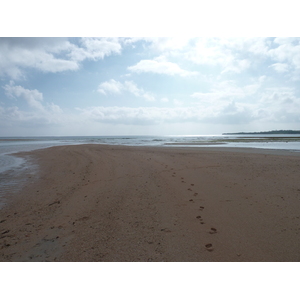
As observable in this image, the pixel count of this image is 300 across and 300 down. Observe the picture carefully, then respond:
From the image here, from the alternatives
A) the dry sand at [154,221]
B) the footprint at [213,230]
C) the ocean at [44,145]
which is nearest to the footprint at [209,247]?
the dry sand at [154,221]

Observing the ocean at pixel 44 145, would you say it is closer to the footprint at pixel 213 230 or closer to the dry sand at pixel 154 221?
the dry sand at pixel 154 221

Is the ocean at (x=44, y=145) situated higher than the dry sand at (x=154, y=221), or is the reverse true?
the ocean at (x=44, y=145)

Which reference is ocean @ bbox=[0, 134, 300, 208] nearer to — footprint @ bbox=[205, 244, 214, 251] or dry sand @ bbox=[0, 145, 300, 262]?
dry sand @ bbox=[0, 145, 300, 262]

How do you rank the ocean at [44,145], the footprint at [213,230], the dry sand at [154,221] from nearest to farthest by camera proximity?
the dry sand at [154,221], the footprint at [213,230], the ocean at [44,145]

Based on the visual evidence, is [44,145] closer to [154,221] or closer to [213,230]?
[154,221]

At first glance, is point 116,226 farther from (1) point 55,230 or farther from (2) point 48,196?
(2) point 48,196

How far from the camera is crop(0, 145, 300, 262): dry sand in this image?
348 centimetres

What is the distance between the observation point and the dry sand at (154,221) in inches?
137

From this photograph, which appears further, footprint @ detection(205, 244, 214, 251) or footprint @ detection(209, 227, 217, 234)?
footprint @ detection(209, 227, 217, 234)

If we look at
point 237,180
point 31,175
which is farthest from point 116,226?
point 31,175

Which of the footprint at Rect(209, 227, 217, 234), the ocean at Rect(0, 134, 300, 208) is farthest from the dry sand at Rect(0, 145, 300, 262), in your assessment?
the ocean at Rect(0, 134, 300, 208)

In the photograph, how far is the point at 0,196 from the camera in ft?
22.7

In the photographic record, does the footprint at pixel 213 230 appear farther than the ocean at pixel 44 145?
No

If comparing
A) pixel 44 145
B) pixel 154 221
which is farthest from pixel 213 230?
pixel 44 145
